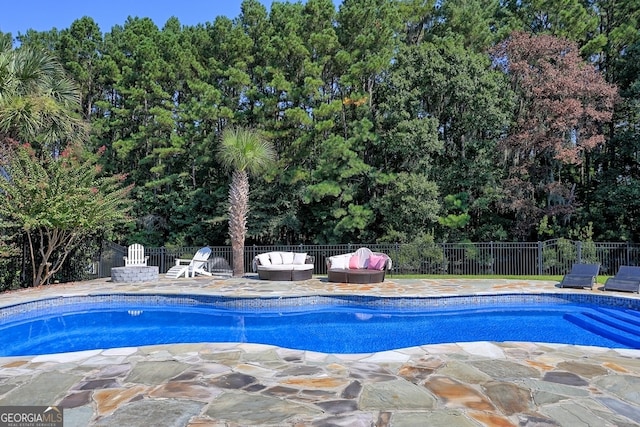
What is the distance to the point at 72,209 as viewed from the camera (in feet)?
37.5

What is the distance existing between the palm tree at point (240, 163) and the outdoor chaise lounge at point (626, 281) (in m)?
10.4

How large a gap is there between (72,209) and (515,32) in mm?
16794

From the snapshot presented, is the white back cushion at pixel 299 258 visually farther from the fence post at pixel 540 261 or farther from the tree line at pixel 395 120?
the fence post at pixel 540 261

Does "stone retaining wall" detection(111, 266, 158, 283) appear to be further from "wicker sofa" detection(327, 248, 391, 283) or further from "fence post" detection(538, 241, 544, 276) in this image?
"fence post" detection(538, 241, 544, 276)

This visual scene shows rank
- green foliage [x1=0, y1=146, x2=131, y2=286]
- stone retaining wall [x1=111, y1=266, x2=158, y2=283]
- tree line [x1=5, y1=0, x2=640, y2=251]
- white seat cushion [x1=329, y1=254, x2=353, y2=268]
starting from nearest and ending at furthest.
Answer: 1. green foliage [x1=0, y1=146, x2=131, y2=286]
2. stone retaining wall [x1=111, y1=266, x2=158, y2=283]
3. white seat cushion [x1=329, y1=254, x2=353, y2=268]
4. tree line [x1=5, y1=0, x2=640, y2=251]

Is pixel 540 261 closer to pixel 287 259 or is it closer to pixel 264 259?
pixel 287 259

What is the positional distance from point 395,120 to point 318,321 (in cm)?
1053

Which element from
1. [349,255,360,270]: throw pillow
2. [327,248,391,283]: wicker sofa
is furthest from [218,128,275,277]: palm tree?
[349,255,360,270]: throw pillow

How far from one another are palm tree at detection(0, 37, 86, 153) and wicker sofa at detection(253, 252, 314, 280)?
6.76m

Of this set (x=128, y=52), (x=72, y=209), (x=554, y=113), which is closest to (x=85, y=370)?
(x=72, y=209)

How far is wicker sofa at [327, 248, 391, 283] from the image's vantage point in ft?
39.1

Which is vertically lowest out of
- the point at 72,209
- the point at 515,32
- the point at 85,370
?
the point at 85,370

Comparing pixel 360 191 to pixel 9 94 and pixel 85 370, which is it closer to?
pixel 9 94

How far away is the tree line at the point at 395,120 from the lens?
16422mm
